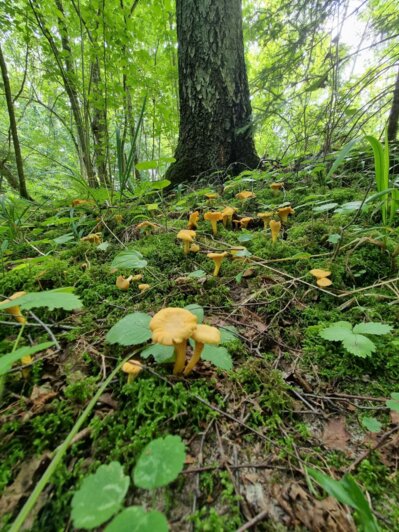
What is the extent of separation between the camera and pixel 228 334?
134 centimetres

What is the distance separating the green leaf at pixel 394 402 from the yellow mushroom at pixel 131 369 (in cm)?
101

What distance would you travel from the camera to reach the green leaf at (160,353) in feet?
3.75

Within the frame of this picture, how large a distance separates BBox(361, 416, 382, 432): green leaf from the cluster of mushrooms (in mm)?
678

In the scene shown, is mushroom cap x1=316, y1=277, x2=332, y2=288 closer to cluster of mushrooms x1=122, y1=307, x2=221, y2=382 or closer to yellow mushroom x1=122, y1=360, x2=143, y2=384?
cluster of mushrooms x1=122, y1=307, x2=221, y2=382

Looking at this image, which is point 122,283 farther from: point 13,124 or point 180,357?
point 13,124

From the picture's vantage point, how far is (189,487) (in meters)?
0.82

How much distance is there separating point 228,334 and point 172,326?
42cm

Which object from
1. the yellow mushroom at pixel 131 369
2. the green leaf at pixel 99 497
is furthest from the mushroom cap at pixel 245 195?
the green leaf at pixel 99 497

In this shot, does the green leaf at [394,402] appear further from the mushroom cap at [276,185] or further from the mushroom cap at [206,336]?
the mushroom cap at [276,185]

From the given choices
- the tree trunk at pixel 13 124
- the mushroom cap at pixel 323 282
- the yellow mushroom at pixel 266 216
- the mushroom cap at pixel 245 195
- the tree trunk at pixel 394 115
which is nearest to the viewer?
the mushroom cap at pixel 323 282

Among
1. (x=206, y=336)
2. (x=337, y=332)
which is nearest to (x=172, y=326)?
(x=206, y=336)

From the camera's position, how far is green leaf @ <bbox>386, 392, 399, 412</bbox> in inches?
39.3

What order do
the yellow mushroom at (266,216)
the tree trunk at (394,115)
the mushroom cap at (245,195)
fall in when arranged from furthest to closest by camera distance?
the mushroom cap at (245,195), the tree trunk at (394,115), the yellow mushroom at (266,216)

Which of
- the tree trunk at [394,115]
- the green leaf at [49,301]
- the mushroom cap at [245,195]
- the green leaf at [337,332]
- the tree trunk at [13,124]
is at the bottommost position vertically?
the green leaf at [337,332]
